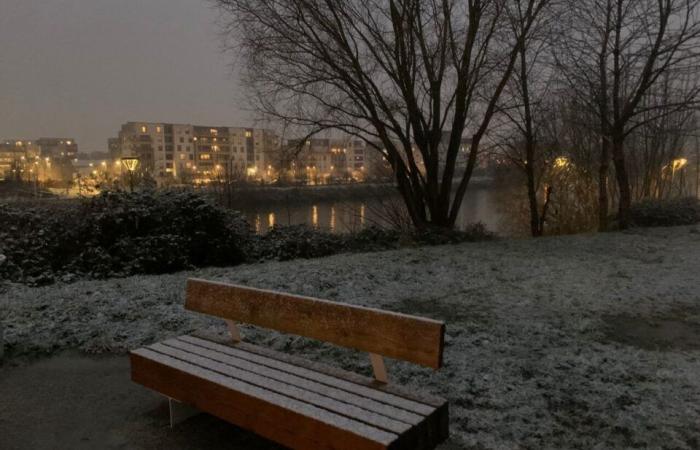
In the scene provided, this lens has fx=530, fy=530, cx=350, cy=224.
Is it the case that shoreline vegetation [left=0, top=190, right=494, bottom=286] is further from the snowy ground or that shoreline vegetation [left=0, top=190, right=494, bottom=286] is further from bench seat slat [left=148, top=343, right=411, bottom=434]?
bench seat slat [left=148, top=343, right=411, bottom=434]

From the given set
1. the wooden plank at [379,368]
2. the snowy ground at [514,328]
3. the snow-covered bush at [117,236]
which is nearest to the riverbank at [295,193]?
the snow-covered bush at [117,236]

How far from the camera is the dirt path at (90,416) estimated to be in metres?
3.31

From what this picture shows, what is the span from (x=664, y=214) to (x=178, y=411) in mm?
15863

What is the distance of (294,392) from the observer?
2855 mm

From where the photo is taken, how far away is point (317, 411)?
2.62m

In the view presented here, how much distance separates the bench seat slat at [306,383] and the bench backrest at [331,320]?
0.26 m

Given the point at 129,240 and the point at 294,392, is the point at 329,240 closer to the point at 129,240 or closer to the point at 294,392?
the point at 129,240

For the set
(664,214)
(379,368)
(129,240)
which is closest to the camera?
(379,368)

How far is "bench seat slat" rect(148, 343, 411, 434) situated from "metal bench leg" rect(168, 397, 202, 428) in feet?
1.00

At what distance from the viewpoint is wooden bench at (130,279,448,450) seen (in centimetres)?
253

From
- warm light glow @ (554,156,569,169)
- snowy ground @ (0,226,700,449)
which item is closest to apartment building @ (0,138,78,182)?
warm light glow @ (554,156,569,169)

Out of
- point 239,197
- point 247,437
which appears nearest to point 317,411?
point 247,437

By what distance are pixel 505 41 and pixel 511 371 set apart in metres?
11.4

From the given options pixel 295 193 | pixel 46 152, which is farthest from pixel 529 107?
pixel 46 152
